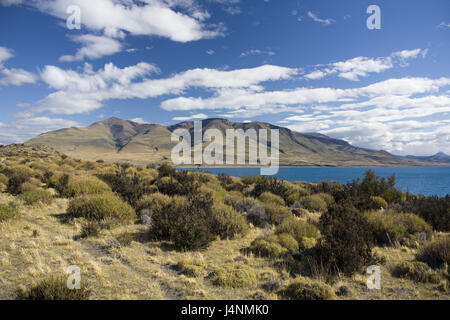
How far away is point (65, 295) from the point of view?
157 inches

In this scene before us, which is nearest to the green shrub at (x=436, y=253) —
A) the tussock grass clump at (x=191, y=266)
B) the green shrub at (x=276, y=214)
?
the green shrub at (x=276, y=214)

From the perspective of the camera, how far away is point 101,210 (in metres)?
9.12

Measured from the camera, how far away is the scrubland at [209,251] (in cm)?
Answer: 478

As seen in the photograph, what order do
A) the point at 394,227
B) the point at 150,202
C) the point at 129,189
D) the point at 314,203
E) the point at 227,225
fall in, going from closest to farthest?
the point at 394,227 < the point at 227,225 < the point at 150,202 < the point at 129,189 < the point at 314,203

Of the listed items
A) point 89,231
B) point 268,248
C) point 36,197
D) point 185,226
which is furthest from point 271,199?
point 36,197

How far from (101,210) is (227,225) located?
4.86 metres

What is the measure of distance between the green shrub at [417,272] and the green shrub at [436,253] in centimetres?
66

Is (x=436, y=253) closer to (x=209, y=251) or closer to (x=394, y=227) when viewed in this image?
(x=394, y=227)

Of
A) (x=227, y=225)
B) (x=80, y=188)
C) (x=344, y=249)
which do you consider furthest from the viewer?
(x=80, y=188)

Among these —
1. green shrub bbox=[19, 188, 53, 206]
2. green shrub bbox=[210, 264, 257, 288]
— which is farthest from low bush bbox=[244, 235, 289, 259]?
green shrub bbox=[19, 188, 53, 206]

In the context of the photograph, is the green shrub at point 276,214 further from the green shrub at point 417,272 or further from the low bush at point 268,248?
the green shrub at point 417,272

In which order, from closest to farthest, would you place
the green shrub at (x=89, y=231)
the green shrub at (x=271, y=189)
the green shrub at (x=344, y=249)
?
the green shrub at (x=344, y=249) < the green shrub at (x=89, y=231) < the green shrub at (x=271, y=189)
